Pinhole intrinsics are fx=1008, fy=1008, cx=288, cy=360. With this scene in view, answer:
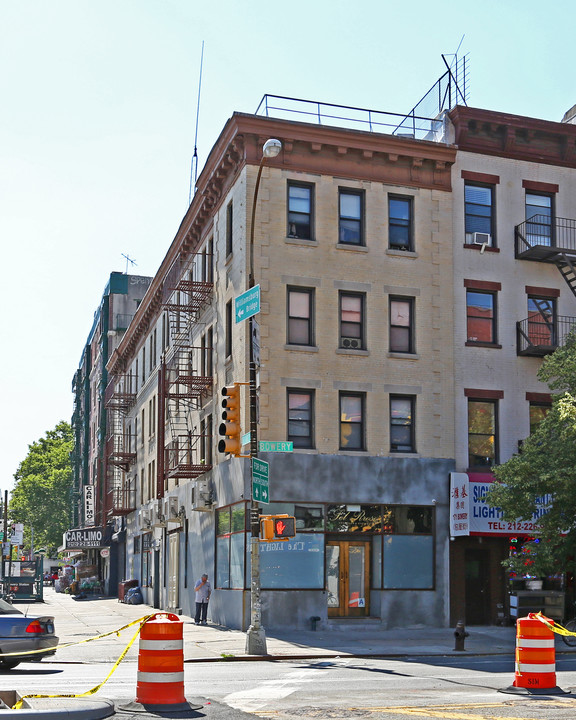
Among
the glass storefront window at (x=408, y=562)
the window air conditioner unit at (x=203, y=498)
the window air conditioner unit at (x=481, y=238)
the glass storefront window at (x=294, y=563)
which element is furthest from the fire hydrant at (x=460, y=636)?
the window air conditioner unit at (x=481, y=238)

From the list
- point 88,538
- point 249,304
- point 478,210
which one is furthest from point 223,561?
point 88,538

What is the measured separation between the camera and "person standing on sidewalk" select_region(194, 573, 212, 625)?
105 feet

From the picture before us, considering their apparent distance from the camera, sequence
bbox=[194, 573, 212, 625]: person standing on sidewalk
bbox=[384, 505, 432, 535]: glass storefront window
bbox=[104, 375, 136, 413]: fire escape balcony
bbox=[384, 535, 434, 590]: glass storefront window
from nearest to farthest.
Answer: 1. bbox=[384, 535, 434, 590]: glass storefront window
2. bbox=[384, 505, 432, 535]: glass storefront window
3. bbox=[194, 573, 212, 625]: person standing on sidewalk
4. bbox=[104, 375, 136, 413]: fire escape balcony

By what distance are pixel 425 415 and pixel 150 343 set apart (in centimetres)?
2288

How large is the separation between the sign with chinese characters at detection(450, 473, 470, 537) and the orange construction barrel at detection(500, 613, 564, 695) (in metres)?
16.6

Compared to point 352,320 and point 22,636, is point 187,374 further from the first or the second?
point 22,636

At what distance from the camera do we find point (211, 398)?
117 feet

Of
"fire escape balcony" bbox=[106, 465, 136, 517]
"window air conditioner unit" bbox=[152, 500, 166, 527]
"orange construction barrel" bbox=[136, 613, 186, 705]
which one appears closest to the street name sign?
"orange construction barrel" bbox=[136, 613, 186, 705]

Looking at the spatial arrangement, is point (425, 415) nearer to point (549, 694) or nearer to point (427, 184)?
point (427, 184)

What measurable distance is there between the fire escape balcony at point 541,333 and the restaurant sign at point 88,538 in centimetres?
3729

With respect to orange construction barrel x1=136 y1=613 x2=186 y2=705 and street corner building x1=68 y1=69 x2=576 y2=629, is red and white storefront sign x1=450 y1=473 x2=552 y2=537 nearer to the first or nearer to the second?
street corner building x1=68 y1=69 x2=576 y2=629

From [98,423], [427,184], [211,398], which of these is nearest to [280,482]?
[211,398]

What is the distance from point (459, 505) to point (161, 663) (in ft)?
66.5

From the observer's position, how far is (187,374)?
4084 centimetres
